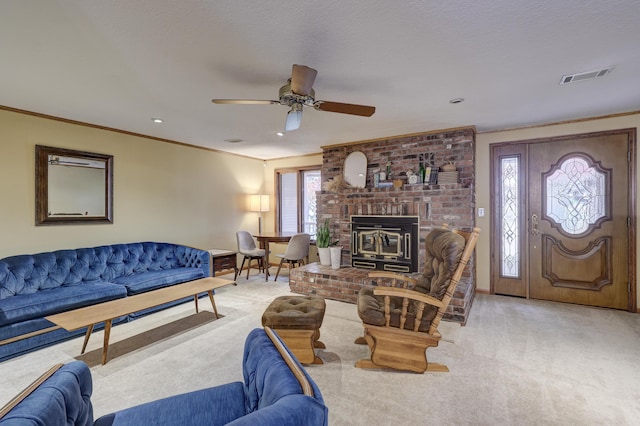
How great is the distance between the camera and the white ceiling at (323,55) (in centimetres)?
172

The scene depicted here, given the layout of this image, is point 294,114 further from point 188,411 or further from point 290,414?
point 290,414

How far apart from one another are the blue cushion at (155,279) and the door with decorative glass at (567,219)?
4.31m

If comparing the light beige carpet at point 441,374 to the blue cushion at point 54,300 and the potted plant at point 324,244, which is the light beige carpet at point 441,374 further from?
the potted plant at point 324,244

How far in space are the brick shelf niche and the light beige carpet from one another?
2.15 ft

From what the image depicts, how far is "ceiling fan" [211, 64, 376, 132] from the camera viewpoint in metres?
2.24

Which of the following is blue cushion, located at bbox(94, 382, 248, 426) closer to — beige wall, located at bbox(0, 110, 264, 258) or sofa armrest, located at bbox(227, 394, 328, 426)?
sofa armrest, located at bbox(227, 394, 328, 426)

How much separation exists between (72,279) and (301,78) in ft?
11.4

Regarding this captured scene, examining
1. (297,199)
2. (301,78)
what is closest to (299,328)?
(301,78)

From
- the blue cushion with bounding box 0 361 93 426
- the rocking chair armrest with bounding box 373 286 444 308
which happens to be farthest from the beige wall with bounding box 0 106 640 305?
the blue cushion with bounding box 0 361 93 426

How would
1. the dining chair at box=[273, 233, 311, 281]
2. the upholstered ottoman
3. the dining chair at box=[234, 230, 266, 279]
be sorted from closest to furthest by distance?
the upholstered ottoman, the dining chair at box=[273, 233, 311, 281], the dining chair at box=[234, 230, 266, 279]

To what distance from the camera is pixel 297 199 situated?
21.1 ft

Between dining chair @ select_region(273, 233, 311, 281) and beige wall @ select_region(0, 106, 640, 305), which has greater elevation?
beige wall @ select_region(0, 106, 640, 305)

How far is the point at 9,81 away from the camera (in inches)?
104

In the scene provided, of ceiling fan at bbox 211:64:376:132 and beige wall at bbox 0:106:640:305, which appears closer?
ceiling fan at bbox 211:64:376:132
